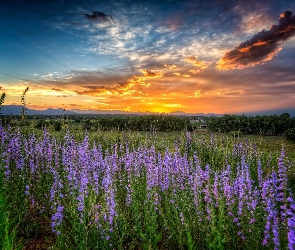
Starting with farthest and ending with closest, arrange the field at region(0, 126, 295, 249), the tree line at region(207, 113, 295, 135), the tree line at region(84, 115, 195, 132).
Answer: the tree line at region(84, 115, 195, 132) < the tree line at region(207, 113, 295, 135) < the field at region(0, 126, 295, 249)

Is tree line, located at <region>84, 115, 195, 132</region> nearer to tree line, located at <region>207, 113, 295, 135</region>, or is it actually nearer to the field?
tree line, located at <region>207, 113, 295, 135</region>

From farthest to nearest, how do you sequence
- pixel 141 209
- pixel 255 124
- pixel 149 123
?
1. pixel 149 123
2. pixel 255 124
3. pixel 141 209

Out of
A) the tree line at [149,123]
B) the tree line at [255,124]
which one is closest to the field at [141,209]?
the tree line at [149,123]

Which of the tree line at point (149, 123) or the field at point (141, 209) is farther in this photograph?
the tree line at point (149, 123)

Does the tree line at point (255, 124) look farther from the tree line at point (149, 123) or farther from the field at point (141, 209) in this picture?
the field at point (141, 209)

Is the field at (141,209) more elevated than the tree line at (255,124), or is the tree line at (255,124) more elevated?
the tree line at (255,124)

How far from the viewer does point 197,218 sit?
5.30 metres

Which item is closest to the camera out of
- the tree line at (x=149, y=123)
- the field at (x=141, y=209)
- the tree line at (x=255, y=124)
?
the field at (x=141, y=209)

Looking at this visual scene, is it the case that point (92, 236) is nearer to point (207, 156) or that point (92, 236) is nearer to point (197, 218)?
point (197, 218)

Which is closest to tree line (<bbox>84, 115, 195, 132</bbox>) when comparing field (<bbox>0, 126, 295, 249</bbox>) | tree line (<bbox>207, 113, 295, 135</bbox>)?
tree line (<bbox>207, 113, 295, 135</bbox>)

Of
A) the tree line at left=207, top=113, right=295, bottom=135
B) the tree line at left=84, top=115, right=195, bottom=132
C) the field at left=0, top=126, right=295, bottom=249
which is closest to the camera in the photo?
the field at left=0, top=126, right=295, bottom=249

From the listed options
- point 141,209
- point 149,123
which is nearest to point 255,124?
point 149,123

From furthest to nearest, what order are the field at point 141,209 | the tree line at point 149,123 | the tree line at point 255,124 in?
1. the tree line at point 149,123
2. the tree line at point 255,124
3. the field at point 141,209

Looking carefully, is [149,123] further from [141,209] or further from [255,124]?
[141,209]
